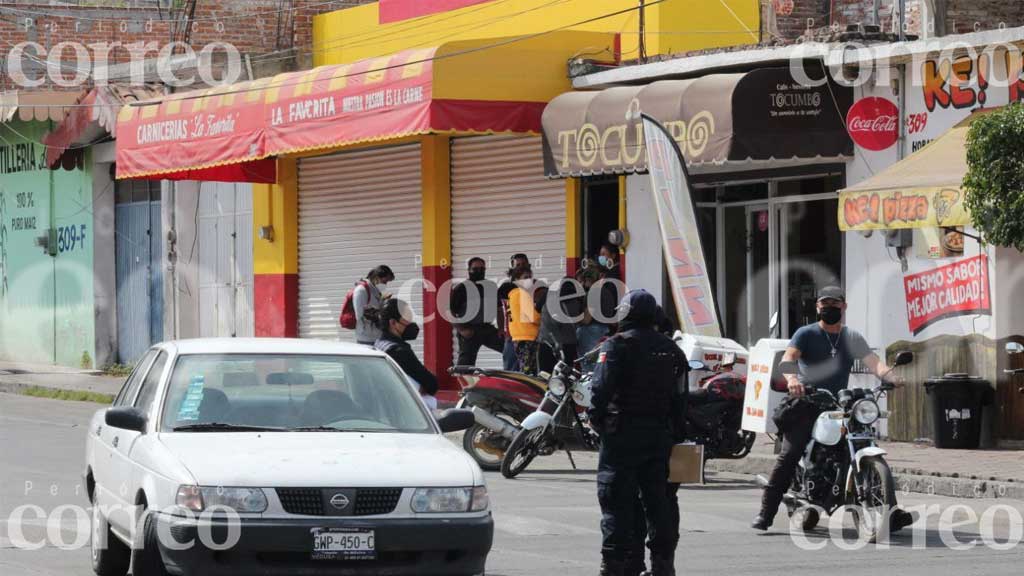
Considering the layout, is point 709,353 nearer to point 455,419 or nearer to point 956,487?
point 956,487

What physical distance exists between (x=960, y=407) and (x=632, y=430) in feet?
28.4

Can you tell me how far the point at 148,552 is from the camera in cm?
813

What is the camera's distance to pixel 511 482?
14906 millimetres

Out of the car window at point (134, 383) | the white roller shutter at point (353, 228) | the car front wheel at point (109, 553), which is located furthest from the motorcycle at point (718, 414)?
the white roller shutter at point (353, 228)

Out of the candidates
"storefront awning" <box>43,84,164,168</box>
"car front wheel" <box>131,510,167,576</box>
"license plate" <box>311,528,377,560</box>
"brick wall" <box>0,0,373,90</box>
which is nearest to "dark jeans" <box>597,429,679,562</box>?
"license plate" <box>311,528,377,560</box>

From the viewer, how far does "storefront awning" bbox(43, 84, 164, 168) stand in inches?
1117

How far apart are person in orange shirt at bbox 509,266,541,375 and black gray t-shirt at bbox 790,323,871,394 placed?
8.33 meters

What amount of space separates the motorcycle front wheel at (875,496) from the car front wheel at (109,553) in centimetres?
481

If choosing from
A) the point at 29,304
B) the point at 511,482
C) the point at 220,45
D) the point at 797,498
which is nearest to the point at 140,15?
the point at 220,45

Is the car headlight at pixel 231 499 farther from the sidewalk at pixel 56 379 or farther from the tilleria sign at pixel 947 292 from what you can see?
the sidewalk at pixel 56 379

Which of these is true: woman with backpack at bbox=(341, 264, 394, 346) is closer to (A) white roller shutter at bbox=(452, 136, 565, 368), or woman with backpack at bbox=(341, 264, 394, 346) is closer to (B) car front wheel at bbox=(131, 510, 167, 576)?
(A) white roller shutter at bbox=(452, 136, 565, 368)

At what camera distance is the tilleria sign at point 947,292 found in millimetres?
16969

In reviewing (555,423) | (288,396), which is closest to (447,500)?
(288,396)

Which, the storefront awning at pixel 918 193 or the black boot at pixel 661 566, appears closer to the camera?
the black boot at pixel 661 566
